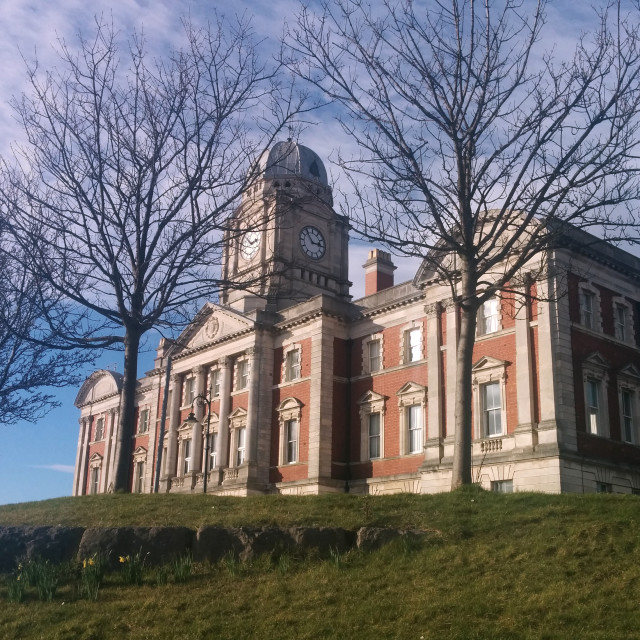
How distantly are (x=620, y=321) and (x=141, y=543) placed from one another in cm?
2626

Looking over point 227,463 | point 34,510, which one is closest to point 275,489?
point 227,463

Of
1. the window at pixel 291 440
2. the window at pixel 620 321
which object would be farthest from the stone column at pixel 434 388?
the window at pixel 291 440

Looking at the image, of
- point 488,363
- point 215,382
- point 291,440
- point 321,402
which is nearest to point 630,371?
point 488,363

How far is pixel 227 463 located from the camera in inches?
1692

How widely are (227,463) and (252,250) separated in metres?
14.0

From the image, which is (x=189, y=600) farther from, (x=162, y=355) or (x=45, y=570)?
(x=162, y=355)

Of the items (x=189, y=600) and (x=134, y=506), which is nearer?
(x=189, y=600)

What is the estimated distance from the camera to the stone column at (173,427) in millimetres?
47031

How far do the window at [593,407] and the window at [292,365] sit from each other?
50.7 feet

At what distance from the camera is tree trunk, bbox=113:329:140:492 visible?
20547mm

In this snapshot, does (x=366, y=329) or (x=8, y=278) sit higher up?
(x=366, y=329)

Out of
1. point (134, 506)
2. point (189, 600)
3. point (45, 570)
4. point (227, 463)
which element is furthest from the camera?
point (227, 463)

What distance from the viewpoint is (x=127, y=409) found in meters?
20.6

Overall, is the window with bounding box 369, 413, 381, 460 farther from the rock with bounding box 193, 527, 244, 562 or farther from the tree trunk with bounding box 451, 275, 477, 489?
the rock with bounding box 193, 527, 244, 562
